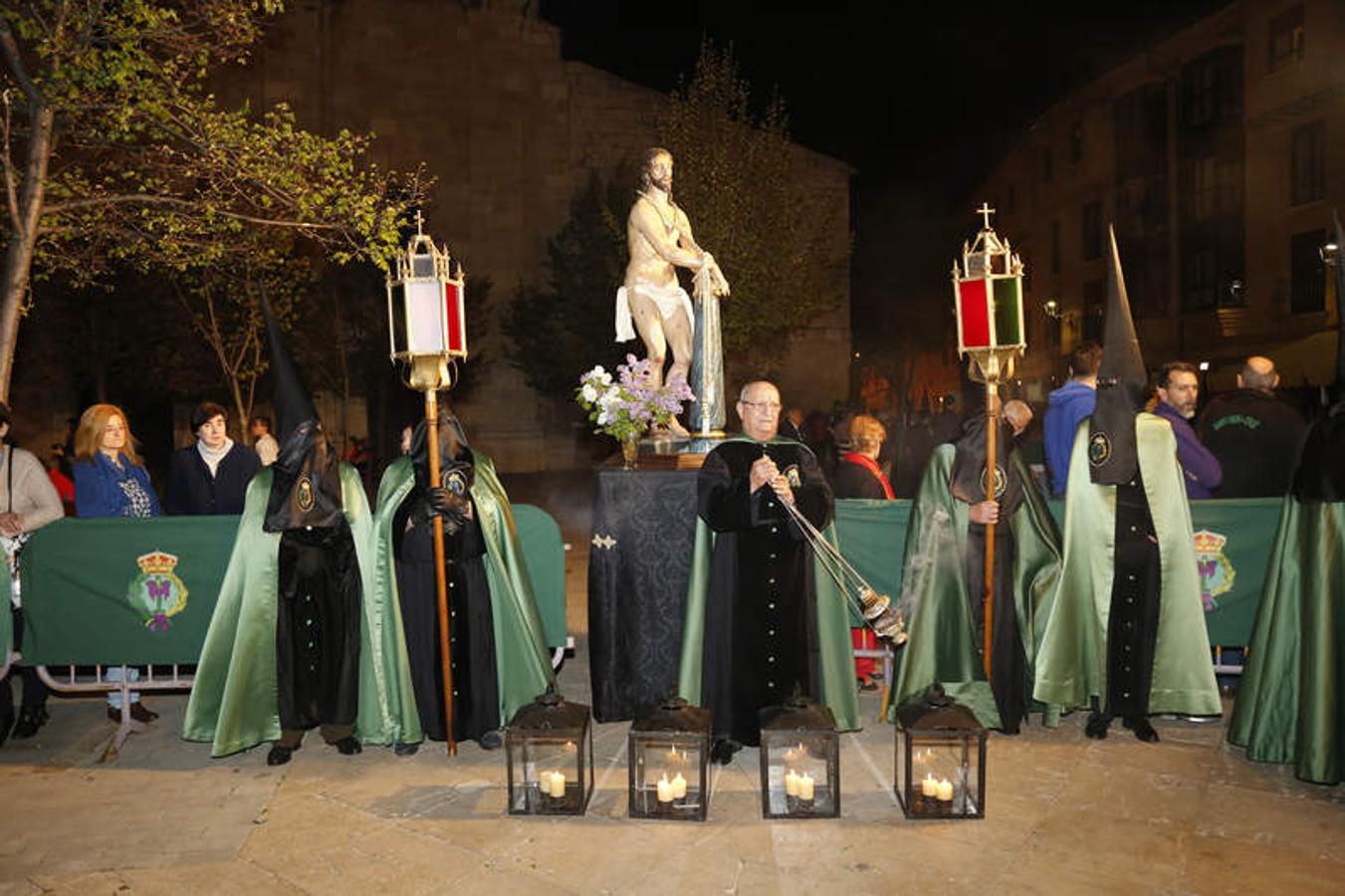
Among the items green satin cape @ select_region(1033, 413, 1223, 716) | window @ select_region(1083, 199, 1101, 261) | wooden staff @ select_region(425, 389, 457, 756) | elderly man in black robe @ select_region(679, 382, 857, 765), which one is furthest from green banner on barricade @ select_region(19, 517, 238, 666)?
window @ select_region(1083, 199, 1101, 261)

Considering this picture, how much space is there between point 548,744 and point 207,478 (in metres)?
3.56

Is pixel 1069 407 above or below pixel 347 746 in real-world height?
above

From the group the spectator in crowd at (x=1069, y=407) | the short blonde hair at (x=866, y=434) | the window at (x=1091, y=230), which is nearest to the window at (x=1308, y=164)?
the window at (x=1091, y=230)

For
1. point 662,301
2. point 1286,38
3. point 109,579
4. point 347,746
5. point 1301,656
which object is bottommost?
point 347,746

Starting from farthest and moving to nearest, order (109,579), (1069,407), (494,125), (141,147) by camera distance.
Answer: (494,125) → (141,147) → (1069,407) → (109,579)

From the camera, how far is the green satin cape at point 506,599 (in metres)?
5.99

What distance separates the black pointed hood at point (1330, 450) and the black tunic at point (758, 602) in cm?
231

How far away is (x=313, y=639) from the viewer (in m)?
5.82

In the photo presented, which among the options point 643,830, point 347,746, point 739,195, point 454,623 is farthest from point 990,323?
point 739,195

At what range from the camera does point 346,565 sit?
5.95 meters

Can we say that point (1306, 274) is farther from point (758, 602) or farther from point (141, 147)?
point (141, 147)

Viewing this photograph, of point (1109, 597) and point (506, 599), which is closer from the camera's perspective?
point (1109, 597)

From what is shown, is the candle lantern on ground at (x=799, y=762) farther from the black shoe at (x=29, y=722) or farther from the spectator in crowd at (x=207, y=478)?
the black shoe at (x=29, y=722)

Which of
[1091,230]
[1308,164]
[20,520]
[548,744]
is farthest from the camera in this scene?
[1091,230]
